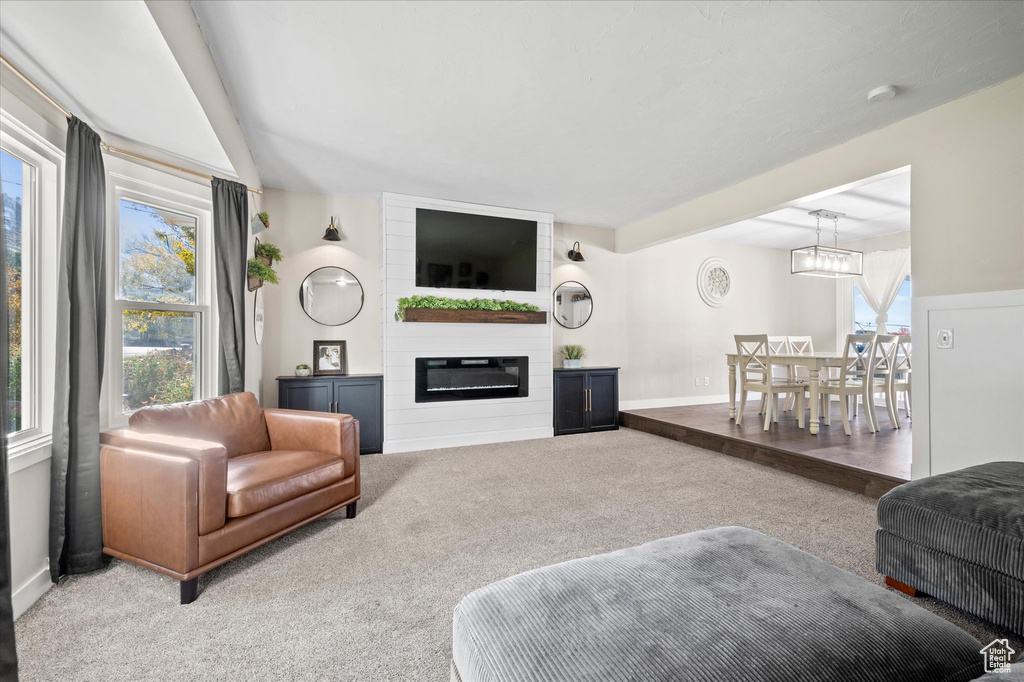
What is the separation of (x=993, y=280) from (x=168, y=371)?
16.3 feet

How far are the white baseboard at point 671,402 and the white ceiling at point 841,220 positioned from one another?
2.33 metres

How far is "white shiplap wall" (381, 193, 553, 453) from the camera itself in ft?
14.6

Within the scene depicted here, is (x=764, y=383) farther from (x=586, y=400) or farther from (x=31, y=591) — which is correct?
(x=31, y=591)

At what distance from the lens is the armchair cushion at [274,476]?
6.78 feet

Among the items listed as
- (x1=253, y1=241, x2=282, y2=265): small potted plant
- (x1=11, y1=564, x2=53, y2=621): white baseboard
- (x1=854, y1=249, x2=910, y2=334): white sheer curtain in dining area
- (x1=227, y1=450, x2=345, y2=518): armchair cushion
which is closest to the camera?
(x1=11, y1=564, x2=53, y2=621): white baseboard

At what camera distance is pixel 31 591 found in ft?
5.93

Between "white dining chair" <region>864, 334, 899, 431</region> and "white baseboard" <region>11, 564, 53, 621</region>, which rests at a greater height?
"white dining chair" <region>864, 334, 899, 431</region>

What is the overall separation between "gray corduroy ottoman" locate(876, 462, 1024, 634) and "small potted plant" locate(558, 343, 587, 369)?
3582 millimetres

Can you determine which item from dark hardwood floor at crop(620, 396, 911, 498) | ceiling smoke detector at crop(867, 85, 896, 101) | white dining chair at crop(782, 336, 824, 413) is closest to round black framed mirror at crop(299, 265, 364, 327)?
dark hardwood floor at crop(620, 396, 911, 498)

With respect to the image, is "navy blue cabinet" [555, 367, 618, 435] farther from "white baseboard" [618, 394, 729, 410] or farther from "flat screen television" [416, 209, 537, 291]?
"flat screen television" [416, 209, 537, 291]

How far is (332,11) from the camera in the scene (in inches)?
78.4

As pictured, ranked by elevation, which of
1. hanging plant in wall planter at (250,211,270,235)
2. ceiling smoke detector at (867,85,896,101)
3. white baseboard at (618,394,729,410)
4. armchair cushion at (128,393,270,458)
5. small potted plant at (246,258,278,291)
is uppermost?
ceiling smoke detector at (867,85,896,101)

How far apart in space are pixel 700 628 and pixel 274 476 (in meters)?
2.03

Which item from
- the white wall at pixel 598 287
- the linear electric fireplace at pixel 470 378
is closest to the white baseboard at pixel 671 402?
the white wall at pixel 598 287
